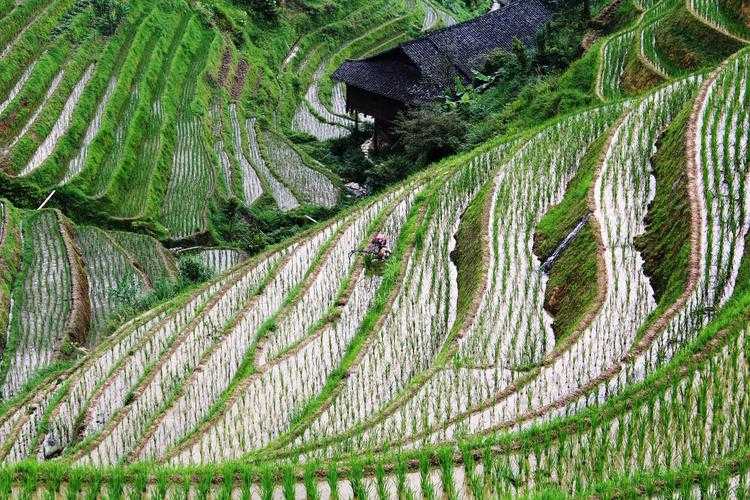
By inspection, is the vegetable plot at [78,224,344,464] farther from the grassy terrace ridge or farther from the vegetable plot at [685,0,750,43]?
the vegetable plot at [685,0,750,43]

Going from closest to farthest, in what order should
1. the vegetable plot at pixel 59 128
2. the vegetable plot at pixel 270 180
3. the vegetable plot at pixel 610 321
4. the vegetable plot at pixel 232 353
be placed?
the vegetable plot at pixel 610 321 < the vegetable plot at pixel 232 353 < the vegetable plot at pixel 59 128 < the vegetable plot at pixel 270 180

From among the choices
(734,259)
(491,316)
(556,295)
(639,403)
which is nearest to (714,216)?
(734,259)

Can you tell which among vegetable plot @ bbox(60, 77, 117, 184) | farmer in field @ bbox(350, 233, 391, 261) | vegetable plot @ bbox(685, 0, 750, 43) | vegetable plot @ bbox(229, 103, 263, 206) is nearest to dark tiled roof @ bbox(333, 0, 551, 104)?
vegetable plot @ bbox(229, 103, 263, 206)

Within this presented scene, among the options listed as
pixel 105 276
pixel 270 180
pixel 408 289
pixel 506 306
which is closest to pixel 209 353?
pixel 408 289

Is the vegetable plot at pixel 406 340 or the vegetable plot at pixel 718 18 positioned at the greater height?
the vegetable plot at pixel 718 18

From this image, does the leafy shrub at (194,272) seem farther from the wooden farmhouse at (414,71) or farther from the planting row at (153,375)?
the wooden farmhouse at (414,71)

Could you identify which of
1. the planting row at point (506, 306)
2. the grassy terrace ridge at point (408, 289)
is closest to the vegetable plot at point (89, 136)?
the grassy terrace ridge at point (408, 289)
